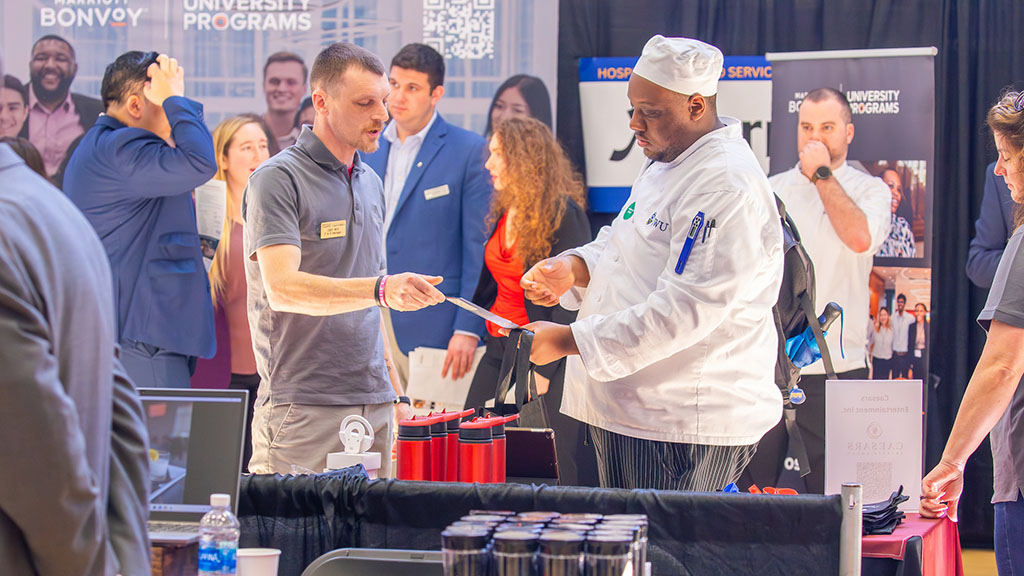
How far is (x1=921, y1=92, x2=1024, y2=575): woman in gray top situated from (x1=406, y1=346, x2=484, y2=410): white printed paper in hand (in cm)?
258

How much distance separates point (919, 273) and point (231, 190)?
3325 millimetres

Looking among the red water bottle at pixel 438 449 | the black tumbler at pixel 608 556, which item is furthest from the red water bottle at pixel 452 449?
the black tumbler at pixel 608 556

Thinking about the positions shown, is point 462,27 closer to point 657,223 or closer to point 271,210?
point 271,210

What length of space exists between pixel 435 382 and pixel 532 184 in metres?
1.03

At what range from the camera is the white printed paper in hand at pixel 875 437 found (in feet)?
8.40

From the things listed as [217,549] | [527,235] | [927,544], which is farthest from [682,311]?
[527,235]

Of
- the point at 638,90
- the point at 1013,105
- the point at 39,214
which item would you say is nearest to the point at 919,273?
the point at 1013,105

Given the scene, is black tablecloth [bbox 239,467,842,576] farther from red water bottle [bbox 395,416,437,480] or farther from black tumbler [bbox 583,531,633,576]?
black tumbler [bbox 583,531,633,576]

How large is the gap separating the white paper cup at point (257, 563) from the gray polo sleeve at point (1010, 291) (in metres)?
1.75

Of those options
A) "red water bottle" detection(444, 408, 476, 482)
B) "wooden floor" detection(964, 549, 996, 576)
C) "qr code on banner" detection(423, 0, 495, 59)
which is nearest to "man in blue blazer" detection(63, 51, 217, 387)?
"qr code on banner" detection(423, 0, 495, 59)

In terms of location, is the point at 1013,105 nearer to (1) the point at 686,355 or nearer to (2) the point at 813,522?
(1) the point at 686,355

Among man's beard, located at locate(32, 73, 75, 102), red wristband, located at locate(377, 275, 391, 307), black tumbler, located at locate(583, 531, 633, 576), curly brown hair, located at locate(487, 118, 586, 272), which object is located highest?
man's beard, located at locate(32, 73, 75, 102)

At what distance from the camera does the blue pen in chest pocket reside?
228cm

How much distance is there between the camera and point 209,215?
16.1ft
